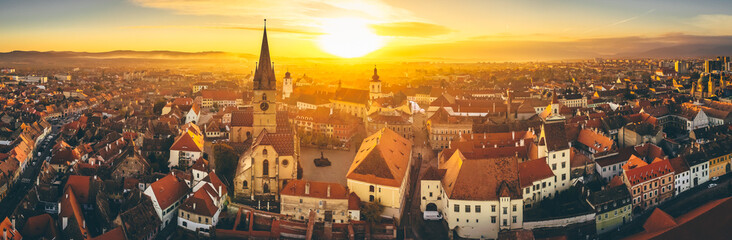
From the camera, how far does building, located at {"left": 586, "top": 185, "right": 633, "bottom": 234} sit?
28.2 m

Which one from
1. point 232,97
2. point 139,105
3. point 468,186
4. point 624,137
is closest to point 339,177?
point 468,186

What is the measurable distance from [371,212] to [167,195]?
1196cm

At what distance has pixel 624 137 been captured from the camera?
42.1 metres

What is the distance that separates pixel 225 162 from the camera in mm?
34594

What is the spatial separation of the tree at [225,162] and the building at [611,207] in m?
22.9

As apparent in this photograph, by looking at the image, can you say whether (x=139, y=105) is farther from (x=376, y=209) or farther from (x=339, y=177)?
(x=376, y=209)

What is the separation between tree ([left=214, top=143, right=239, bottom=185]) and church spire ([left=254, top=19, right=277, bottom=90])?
5.39 meters

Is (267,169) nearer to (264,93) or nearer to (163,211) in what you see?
(163,211)

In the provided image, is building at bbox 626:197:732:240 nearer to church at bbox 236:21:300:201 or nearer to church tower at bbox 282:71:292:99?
church at bbox 236:21:300:201

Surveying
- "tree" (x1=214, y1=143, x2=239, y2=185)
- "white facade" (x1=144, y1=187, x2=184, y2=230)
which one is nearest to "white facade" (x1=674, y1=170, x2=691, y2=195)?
"tree" (x1=214, y1=143, x2=239, y2=185)

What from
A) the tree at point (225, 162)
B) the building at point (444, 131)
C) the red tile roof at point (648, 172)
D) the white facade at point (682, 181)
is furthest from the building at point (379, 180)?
the white facade at point (682, 181)

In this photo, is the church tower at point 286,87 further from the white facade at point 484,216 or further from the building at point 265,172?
the white facade at point 484,216

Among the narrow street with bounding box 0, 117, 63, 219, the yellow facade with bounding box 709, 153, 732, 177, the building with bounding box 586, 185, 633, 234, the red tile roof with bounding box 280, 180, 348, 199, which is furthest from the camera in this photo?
the yellow facade with bounding box 709, 153, 732, 177

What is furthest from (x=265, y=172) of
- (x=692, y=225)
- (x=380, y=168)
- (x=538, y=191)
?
(x=692, y=225)
